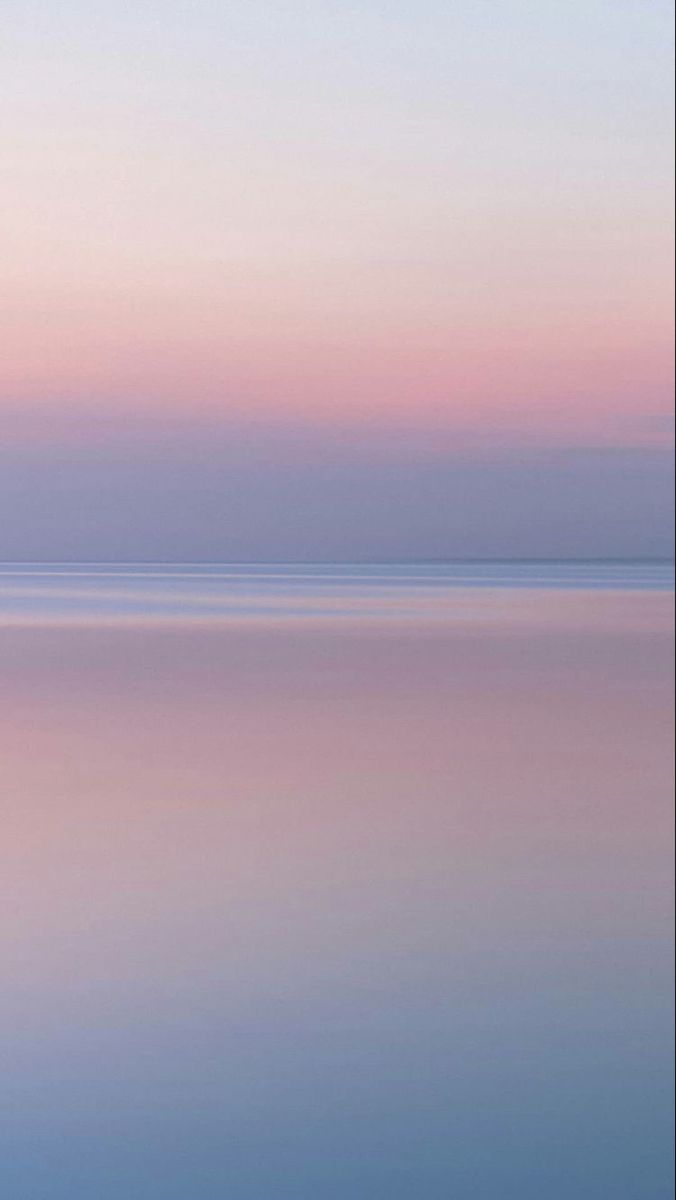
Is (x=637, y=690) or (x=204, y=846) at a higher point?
(x=204, y=846)

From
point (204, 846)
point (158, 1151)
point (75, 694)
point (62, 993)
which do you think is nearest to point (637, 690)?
point (75, 694)

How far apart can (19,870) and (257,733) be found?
12.7 feet

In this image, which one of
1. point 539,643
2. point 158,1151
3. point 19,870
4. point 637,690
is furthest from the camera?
point 539,643

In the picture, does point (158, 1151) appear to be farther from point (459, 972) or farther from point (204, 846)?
point (204, 846)

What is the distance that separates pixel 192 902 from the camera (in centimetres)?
597

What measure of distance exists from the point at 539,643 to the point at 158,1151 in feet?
51.8

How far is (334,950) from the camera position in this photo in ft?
17.5

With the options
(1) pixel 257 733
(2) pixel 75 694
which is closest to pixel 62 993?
(1) pixel 257 733

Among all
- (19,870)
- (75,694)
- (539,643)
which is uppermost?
(19,870)

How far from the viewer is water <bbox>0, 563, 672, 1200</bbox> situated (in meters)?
3.94

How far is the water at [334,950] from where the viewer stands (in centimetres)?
394

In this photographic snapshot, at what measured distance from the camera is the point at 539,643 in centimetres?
1952

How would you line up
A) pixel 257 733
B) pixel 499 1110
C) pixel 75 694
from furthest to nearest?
pixel 75 694, pixel 257 733, pixel 499 1110

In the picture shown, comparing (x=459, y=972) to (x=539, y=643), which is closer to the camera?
(x=459, y=972)
